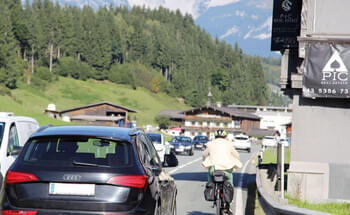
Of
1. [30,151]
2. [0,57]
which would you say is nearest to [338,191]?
[30,151]

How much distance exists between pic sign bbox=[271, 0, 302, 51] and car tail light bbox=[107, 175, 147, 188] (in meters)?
13.8

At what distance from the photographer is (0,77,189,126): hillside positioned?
5738 inches

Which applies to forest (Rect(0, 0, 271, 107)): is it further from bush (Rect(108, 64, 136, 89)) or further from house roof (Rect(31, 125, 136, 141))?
house roof (Rect(31, 125, 136, 141))

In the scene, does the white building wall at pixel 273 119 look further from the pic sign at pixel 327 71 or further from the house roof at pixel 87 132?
the house roof at pixel 87 132

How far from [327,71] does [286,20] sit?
4.42 m

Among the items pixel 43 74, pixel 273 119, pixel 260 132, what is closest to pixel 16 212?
Answer: pixel 260 132

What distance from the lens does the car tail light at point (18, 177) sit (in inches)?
274

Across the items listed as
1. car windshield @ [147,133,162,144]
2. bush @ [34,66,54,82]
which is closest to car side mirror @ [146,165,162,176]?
car windshield @ [147,133,162,144]

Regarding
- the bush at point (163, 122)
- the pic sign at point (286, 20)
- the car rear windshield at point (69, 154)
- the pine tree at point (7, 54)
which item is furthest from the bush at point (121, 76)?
the car rear windshield at point (69, 154)

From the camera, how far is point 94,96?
164250 mm

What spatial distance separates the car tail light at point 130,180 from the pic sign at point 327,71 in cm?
1025

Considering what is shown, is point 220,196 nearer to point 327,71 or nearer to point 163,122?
point 327,71

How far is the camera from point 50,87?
160125 mm

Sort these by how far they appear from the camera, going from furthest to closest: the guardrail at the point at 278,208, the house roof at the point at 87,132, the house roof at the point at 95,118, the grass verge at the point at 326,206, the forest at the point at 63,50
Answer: the forest at the point at 63,50 → the house roof at the point at 95,118 → the grass verge at the point at 326,206 → the guardrail at the point at 278,208 → the house roof at the point at 87,132
